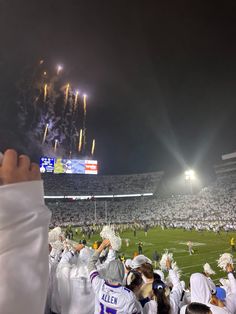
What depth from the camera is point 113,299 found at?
11.3ft

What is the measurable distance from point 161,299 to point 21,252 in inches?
126

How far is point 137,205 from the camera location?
6581 centimetres

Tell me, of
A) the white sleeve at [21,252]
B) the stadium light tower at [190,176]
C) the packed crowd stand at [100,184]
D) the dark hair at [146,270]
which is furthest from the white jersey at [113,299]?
the stadium light tower at [190,176]

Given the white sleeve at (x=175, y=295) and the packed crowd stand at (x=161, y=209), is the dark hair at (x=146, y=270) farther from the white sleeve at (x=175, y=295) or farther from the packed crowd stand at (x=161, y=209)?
the packed crowd stand at (x=161, y=209)

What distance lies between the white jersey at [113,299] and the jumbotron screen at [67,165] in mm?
54973

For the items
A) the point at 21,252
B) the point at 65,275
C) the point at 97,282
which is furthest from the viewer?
the point at 65,275


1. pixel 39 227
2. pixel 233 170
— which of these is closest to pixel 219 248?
pixel 39 227

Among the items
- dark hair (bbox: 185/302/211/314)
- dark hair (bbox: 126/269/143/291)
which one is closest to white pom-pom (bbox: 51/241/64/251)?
dark hair (bbox: 126/269/143/291)

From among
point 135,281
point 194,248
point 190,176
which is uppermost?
point 190,176

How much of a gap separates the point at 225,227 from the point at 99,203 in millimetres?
34409

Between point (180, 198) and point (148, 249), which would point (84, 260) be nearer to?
point (148, 249)

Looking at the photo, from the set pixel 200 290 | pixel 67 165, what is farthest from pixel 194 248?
pixel 67 165

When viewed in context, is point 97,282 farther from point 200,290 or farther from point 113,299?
point 200,290

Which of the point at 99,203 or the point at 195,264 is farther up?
the point at 99,203
